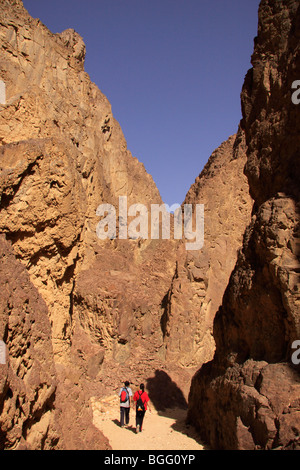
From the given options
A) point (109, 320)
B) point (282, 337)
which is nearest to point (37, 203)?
point (282, 337)

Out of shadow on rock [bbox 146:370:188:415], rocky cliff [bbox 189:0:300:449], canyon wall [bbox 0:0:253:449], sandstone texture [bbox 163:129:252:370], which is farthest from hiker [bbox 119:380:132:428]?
sandstone texture [bbox 163:129:252:370]

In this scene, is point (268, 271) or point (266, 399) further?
point (268, 271)

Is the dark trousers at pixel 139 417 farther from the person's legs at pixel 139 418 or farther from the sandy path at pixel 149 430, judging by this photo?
the sandy path at pixel 149 430

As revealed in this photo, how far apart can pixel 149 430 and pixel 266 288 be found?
17.6 ft

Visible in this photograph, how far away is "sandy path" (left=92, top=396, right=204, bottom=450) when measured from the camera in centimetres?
839

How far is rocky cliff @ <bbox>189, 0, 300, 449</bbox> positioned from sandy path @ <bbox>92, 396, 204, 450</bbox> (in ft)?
1.67

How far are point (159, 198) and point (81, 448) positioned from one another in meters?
26.3

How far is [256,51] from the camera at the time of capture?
8539mm

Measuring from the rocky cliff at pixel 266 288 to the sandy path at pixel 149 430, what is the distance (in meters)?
0.51

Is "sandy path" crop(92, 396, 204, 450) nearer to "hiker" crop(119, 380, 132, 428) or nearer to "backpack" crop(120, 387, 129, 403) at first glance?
"hiker" crop(119, 380, 132, 428)

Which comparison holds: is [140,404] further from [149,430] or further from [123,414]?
[149,430]
